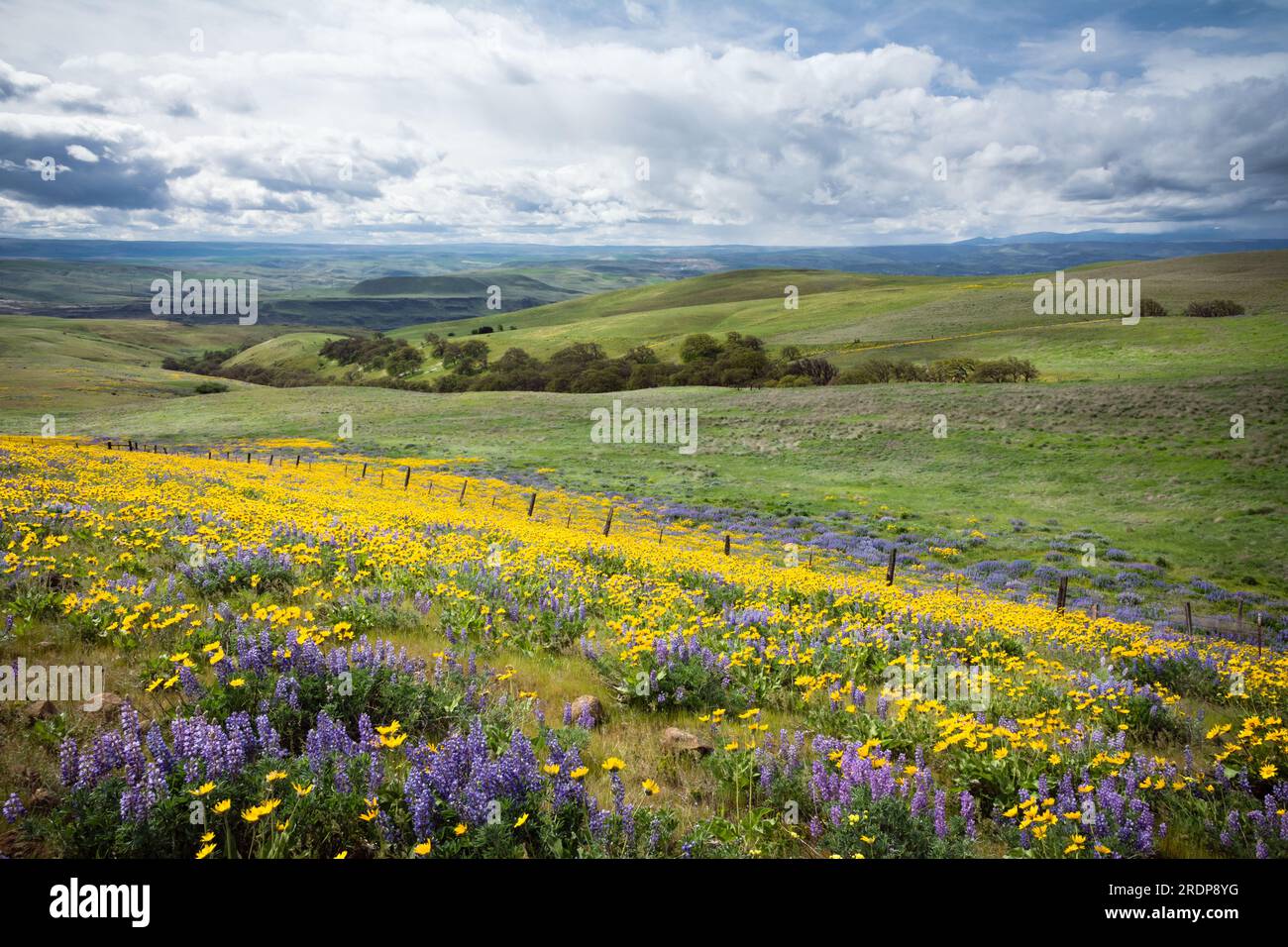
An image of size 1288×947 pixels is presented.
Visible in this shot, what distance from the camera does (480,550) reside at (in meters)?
11.9

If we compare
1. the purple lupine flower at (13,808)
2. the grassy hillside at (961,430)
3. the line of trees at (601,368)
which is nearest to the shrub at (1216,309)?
the grassy hillside at (961,430)

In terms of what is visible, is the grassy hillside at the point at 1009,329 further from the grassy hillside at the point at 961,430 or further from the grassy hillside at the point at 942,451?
the grassy hillside at the point at 942,451

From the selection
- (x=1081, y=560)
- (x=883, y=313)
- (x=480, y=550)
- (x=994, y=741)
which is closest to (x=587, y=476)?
(x=1081, y=560)

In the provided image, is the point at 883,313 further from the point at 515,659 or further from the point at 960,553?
the point at 515,659

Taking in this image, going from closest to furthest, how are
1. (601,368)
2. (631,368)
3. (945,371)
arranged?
(945,371), (631,368), (601,368)

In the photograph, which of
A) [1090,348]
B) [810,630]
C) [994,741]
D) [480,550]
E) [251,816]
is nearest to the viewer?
[251,816]

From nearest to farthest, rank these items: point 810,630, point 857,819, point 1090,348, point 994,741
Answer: point 857,819 < point 994,741 < point 810,630 < point 1090,348

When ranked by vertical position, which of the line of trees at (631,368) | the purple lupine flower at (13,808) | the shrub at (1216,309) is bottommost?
the purple lupine flower at (13,808)

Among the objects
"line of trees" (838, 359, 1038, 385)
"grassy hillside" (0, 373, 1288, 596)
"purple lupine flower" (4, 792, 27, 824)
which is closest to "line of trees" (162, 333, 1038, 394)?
"line of trees" (838, 359, 1038, 385)

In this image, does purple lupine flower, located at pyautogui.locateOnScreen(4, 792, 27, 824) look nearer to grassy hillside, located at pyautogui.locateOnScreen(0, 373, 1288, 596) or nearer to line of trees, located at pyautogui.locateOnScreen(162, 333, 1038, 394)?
grassy hillside, located at pyautogui.locateOnScreen(0, 373, 1288, 596)

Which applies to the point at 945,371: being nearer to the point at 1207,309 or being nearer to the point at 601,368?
the point at 1207,309

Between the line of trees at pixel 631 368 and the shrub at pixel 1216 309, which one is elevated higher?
the shrub at pixel 1216 309

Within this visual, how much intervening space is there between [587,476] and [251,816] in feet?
126

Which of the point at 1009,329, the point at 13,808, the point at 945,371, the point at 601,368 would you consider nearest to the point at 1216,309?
the point at 1009,329
